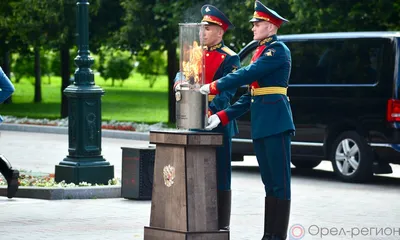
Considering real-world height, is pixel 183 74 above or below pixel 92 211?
above

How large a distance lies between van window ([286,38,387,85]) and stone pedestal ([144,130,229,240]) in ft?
22.6

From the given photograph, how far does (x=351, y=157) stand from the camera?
15016 millimetres

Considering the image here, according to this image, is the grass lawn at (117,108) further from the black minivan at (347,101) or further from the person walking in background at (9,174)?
the person walking in background at (9,174)

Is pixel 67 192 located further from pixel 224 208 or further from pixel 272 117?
pixel 272 117

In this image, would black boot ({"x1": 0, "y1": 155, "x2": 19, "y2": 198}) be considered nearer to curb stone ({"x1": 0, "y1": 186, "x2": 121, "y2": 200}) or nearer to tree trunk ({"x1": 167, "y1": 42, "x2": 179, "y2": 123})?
curb stone ({"x1": 0, "y1": 186, "x2": 121, "y2": 200})

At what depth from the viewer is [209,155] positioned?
8117 mm

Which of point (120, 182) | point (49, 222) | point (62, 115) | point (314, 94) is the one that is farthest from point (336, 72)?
point (62, 115)

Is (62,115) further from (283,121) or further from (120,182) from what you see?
(283,121)

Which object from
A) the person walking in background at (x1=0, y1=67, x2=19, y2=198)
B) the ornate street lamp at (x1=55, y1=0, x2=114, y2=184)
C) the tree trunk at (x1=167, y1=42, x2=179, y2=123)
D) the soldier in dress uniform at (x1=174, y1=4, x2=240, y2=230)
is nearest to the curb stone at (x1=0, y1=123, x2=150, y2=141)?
the tree trunk at (x1=167, y1=42, x2=179, y2=123)

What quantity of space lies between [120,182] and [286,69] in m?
5.30

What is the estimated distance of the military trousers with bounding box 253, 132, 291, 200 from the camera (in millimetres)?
8414

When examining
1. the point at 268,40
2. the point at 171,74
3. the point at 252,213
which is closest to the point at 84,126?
the point at 252,213

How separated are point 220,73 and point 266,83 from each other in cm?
59

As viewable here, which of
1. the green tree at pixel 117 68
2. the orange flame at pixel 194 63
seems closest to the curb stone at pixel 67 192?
the orange flame at pixel 194 63
